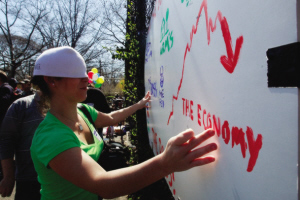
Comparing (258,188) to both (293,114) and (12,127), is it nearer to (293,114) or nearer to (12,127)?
(293,114)

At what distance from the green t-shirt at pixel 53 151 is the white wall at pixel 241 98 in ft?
1.91

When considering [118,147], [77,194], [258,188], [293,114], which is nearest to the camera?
[293,114]

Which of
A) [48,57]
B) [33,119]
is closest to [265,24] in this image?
[48,57]

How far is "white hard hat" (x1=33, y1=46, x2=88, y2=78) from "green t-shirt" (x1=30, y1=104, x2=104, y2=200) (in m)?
0.24

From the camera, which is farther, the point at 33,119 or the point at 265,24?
the point at 33,119

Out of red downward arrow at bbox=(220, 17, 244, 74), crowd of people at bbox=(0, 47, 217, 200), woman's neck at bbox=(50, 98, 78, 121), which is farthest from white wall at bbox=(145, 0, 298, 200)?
woman's neck at bbox=(50, 98, 78, 121)

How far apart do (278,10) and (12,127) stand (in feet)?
7.47

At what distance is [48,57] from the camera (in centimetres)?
128

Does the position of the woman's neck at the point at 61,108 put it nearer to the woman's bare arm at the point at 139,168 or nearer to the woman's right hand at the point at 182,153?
the woman's bare arm at the point at 139,168

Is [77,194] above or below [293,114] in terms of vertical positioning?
below

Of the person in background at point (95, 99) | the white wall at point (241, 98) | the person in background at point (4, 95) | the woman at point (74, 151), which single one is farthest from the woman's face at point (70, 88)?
the person in background at point (4, 95)

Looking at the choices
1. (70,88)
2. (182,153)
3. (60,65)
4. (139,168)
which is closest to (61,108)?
(70,88)

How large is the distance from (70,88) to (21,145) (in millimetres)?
1236

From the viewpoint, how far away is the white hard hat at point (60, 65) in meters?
1.26
